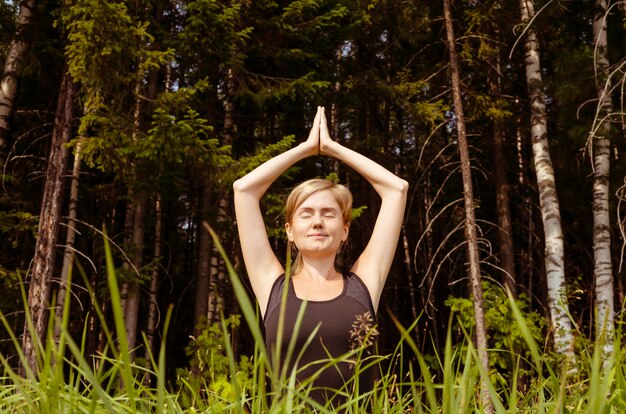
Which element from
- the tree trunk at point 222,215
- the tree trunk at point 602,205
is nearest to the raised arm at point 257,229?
the tree trunk at point 222,215

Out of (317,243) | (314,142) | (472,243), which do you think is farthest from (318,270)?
(472,243)

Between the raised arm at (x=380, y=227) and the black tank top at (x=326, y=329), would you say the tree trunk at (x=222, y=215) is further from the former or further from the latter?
the black tank top at (x=326, y=329)

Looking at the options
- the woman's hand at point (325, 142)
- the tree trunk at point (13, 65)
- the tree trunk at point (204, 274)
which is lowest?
the tree trunk at point (204, 274)

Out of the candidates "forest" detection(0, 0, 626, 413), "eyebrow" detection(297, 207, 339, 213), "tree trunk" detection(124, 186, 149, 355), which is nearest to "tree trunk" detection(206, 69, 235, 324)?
"forest" detection(0, 0, 626, 413)

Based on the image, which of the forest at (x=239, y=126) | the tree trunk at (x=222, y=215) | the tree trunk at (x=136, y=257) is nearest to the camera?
the forest at (x=239, y=126)

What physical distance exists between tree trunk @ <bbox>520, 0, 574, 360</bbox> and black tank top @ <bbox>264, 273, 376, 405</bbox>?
824cm

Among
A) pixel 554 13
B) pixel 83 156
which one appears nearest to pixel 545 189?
pixel 554 13

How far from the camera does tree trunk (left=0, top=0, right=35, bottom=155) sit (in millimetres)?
10133

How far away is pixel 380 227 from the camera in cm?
268

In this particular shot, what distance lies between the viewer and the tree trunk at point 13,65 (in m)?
10.1

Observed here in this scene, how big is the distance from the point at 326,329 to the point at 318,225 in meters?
0.46

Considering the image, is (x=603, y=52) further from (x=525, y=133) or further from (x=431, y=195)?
(x=431, y=195)

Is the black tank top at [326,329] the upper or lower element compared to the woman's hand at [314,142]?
lower

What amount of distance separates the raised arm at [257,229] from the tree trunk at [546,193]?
8.23 meters
